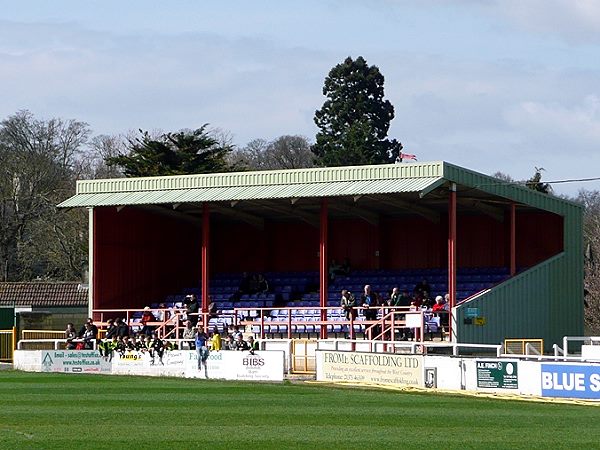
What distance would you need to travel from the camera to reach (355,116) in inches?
3907

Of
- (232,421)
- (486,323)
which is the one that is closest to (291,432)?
(232,421)

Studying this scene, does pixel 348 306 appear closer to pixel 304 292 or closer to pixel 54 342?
pixel 304 292

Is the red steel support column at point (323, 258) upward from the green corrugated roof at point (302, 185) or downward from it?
downward

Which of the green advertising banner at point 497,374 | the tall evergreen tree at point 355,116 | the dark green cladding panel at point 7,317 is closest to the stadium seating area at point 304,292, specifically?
the dark green cladding panel at point 7,317

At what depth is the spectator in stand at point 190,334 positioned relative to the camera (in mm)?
41828

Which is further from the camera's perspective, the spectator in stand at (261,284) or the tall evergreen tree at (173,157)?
the tall evergreen tree at (173,157)

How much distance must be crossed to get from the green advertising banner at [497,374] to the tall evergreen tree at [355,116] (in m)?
64.0

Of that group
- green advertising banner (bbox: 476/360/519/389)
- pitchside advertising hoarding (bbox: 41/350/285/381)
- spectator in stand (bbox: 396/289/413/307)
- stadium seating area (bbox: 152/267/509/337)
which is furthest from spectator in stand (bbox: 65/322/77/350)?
green advertising banner (bbox: 476/360/519/389)

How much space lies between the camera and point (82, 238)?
82.2 metres

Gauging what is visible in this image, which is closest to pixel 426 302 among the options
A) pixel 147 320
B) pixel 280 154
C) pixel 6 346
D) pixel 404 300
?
pixel 404 300

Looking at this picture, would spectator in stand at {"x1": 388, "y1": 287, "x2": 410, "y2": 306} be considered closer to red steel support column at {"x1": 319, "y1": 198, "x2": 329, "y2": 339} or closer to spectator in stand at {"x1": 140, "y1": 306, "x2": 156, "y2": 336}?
red steel support column at {"x1": 319, "y1": 198, "x2": 329, "y2": 339}

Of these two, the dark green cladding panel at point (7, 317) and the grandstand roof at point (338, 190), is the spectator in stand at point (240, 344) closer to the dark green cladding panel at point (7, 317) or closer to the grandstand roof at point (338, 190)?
the grandstand roof at point (338, 190)

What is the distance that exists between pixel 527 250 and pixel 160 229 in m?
14.6

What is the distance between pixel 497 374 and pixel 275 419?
8.56 metres
